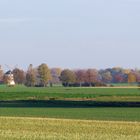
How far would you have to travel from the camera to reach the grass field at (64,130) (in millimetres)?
25547

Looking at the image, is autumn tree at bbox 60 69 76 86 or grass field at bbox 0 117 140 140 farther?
autumn tree at bbox 60 69 76 86

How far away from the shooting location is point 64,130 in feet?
96.1

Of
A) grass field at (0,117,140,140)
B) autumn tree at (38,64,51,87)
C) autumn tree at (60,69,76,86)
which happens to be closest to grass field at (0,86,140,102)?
grass field at (0,117,140,140)

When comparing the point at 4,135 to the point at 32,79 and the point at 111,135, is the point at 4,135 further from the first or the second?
the point at 32,79

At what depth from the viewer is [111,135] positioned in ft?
87.6

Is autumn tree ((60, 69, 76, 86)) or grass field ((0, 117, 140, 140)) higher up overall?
autumn tree ((60, 69, 76, 86))

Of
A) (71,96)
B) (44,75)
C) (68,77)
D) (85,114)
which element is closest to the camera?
(85,114)

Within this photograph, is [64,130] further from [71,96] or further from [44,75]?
[44,75]

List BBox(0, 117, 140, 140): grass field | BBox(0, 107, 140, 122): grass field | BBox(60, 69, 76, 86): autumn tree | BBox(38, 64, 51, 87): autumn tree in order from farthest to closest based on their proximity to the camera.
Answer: BBox(38, 64, 51, 87): autumn tree < BBox(60, 69, 76, 86): autumn tree < BBox(0, 107, 140, 122): grass field < BBox(0, 117, 140, 140): grass field

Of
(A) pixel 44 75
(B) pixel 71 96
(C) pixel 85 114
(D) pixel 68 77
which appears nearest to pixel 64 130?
(C) pixel 85 114

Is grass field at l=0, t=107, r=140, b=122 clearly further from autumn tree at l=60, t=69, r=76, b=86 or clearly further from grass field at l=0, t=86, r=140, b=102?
autumn tree at l=60, t=69, r=76, b=86

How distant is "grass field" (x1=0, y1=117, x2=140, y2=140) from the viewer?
25.5 meters

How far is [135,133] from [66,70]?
165520mm

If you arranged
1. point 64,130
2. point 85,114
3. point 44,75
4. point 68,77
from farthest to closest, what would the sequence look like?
1. point 44,75
2. point 68,77
3. point 85,114
4. point 64,130
